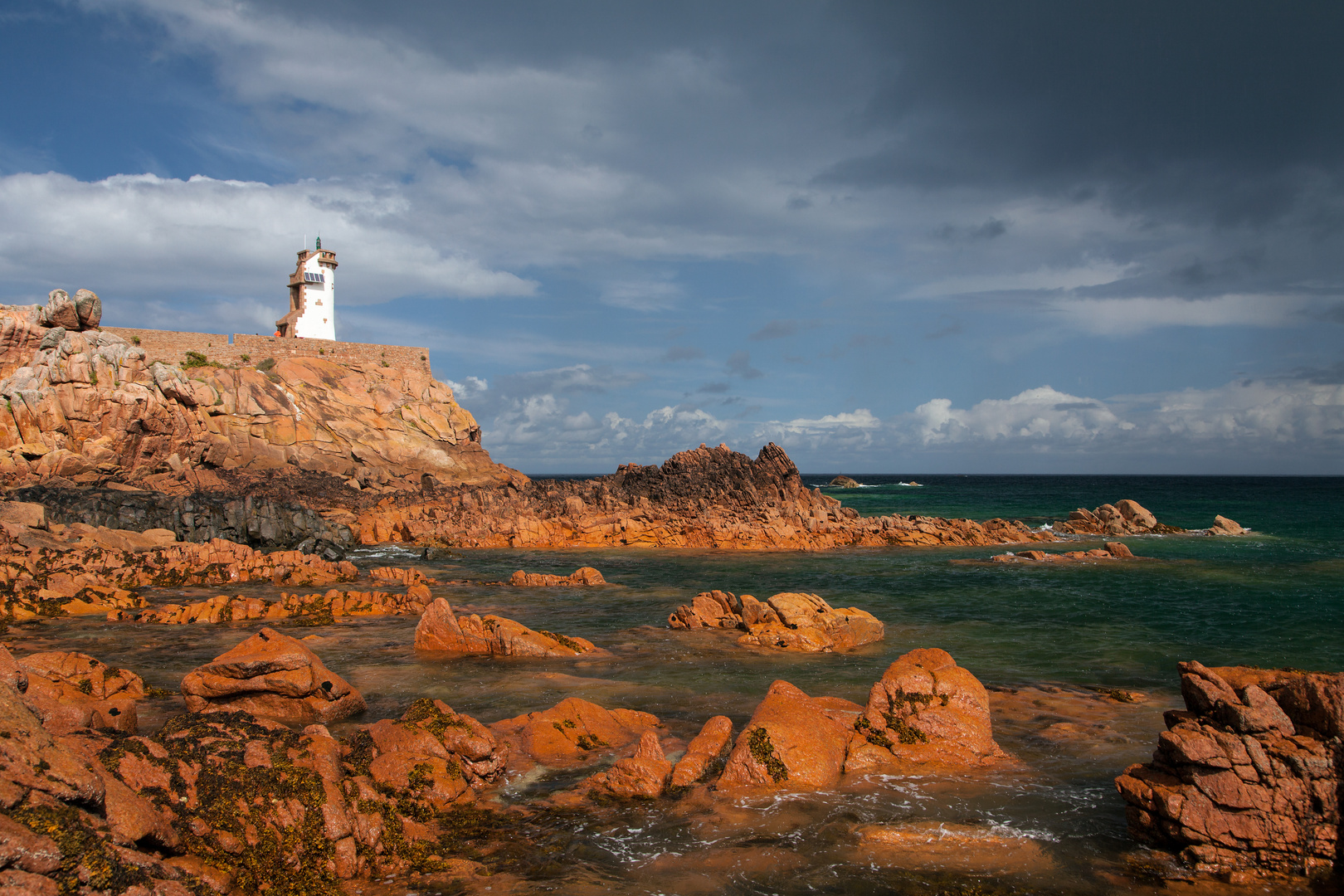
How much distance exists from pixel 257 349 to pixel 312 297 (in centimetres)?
1140

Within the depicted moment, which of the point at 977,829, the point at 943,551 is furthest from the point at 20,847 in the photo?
the point at 943,551

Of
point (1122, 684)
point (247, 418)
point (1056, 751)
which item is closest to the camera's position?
point (1056, 751)

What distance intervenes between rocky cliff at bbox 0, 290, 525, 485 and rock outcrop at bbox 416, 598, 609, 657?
33.7 metres

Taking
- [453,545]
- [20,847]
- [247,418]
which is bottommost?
[453,545]

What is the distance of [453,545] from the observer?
40.2 meters

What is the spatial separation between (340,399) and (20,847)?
191 feet

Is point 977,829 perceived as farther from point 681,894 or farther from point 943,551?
point 943,551

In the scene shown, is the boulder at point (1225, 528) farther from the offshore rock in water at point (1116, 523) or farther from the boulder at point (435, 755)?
the boulder at point (435, 755)

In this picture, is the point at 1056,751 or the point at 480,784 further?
the point at 1056,751

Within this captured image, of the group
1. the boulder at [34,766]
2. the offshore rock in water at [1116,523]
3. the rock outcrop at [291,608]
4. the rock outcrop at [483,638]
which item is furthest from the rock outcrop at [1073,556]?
the boulder at [34,766]

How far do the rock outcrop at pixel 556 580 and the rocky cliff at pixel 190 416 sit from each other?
2788 centimetres

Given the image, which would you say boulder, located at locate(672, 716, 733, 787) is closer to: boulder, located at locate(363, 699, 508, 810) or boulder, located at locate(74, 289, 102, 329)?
boulder, located at locate(363, 699, 508, 810)

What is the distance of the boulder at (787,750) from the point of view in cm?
863

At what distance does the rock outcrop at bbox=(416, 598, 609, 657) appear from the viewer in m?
16.1
